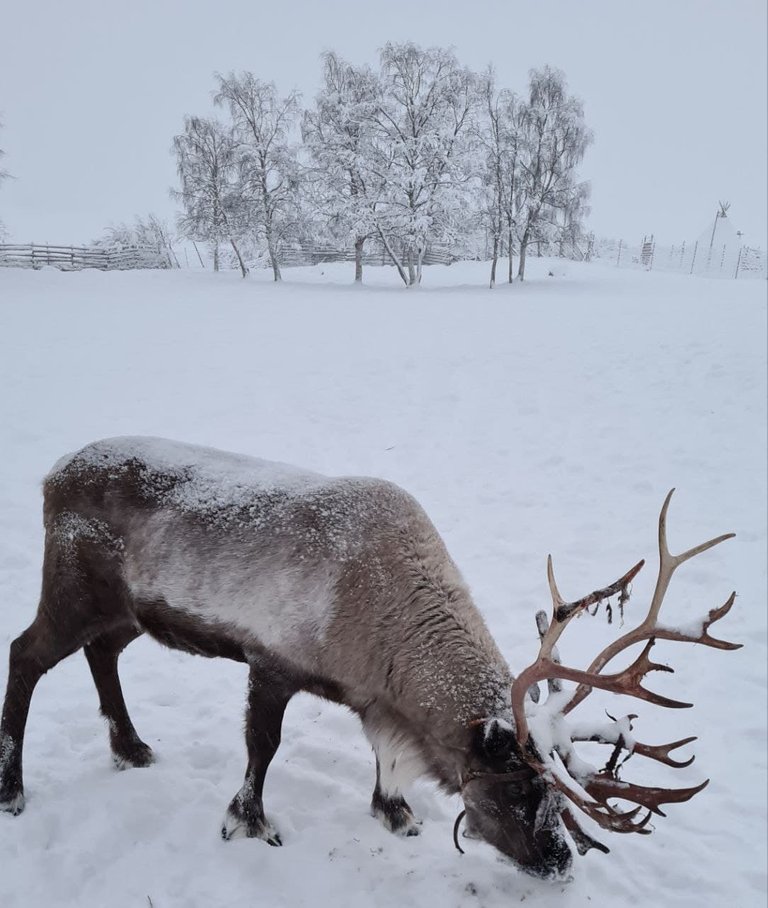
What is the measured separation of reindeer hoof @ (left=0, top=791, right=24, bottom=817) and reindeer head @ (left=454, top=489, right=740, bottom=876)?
6.61ft

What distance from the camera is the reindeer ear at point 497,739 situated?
190 cm

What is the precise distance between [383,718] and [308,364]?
9568 mm

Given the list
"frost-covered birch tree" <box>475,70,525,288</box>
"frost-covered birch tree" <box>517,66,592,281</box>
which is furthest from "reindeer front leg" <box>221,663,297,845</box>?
"frost-covered birch tree" <box>517,66,592,281</box>

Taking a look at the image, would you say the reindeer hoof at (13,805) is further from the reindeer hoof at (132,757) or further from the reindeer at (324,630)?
the reindeer hoof at (132,757)

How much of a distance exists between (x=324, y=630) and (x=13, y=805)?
1.70 metres

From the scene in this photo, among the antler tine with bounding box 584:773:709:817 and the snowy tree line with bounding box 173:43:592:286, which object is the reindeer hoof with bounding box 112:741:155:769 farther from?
the snowy tree line with bounding box 173:43:592:286

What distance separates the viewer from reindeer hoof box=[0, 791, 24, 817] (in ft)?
8.41

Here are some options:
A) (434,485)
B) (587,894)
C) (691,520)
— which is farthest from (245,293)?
(587,894)

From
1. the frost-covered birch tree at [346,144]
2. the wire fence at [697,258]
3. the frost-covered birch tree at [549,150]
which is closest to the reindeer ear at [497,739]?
the frost-covered birch tree at [346,144]

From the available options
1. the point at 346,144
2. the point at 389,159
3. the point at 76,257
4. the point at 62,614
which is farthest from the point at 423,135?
the point at 62,614

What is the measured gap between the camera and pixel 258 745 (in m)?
2.45

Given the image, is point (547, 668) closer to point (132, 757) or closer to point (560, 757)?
point (560, 757)

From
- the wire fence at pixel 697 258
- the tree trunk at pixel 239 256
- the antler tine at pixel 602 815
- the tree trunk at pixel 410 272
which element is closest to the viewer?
the antler tine at pixel 602 815

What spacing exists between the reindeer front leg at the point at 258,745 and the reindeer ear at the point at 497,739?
84 cm
